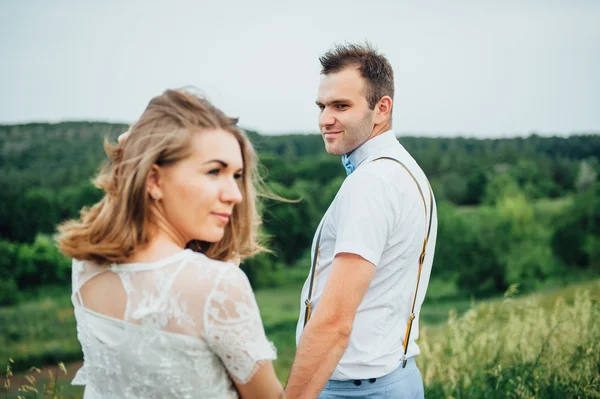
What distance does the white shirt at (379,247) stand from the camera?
2592mm

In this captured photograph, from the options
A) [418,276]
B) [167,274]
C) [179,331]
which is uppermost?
[167,274]

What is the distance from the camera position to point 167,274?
171 cm

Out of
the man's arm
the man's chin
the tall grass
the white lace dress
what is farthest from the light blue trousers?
the tall grass

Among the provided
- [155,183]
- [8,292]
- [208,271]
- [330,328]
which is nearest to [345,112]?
[330,328]

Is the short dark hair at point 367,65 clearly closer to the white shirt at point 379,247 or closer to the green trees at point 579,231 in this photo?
the white shirt at point 379,247

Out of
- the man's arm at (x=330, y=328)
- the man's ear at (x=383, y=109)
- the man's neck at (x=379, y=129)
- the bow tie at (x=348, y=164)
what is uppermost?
the man's ear at (x=383, y=109)

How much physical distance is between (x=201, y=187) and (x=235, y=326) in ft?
1.49

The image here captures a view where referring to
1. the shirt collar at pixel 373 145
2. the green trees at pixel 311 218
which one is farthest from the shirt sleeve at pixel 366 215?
the green trees at pixel 311 218

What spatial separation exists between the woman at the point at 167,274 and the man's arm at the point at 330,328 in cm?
63

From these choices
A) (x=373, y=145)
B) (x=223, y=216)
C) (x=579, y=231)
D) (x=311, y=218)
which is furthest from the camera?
(x=311, y=218)

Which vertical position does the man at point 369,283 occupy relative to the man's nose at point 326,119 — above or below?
below

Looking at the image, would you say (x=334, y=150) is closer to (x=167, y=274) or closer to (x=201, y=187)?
(x=201, y=187)

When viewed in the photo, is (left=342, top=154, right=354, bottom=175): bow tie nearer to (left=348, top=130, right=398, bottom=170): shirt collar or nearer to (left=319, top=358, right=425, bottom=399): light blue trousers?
(left=348, top=130, right=398, bottom=170): shirt collar

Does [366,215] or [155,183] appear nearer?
[155,183]
